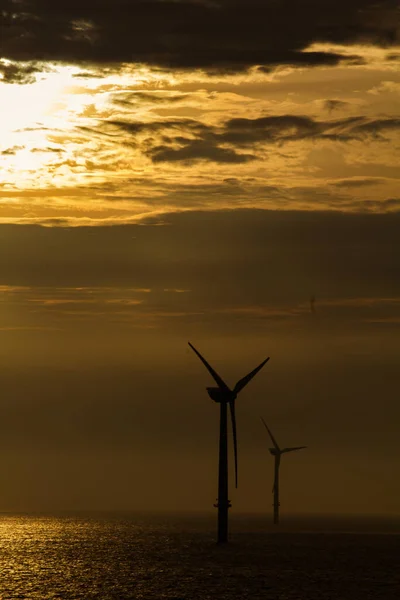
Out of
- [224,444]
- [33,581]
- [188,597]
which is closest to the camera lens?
[188,597]

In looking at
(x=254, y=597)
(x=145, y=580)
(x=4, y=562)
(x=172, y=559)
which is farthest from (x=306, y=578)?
(x=4, y=562)

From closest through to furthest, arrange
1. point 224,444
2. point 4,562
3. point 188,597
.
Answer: point 188,597, point 224,444, point 4,562

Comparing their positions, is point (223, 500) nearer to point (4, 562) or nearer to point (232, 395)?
point (232, 395)

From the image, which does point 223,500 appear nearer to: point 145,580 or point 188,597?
point 145,580

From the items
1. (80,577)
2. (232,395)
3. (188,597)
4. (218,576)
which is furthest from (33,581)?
(232,395)

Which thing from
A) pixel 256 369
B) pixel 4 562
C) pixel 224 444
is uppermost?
pixel 256 369

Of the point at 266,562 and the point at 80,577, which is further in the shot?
the point at 266,562

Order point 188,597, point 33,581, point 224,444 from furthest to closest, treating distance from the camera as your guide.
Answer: point 224,444
point 33,581
point 188,597

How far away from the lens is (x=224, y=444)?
170250 millimetres

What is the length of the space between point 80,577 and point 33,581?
9427mm

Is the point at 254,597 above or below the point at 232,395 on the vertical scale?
below

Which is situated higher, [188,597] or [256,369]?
→ [256,369]

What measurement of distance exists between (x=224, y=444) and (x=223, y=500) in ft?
29.3

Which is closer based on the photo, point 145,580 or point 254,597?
point 254,597
